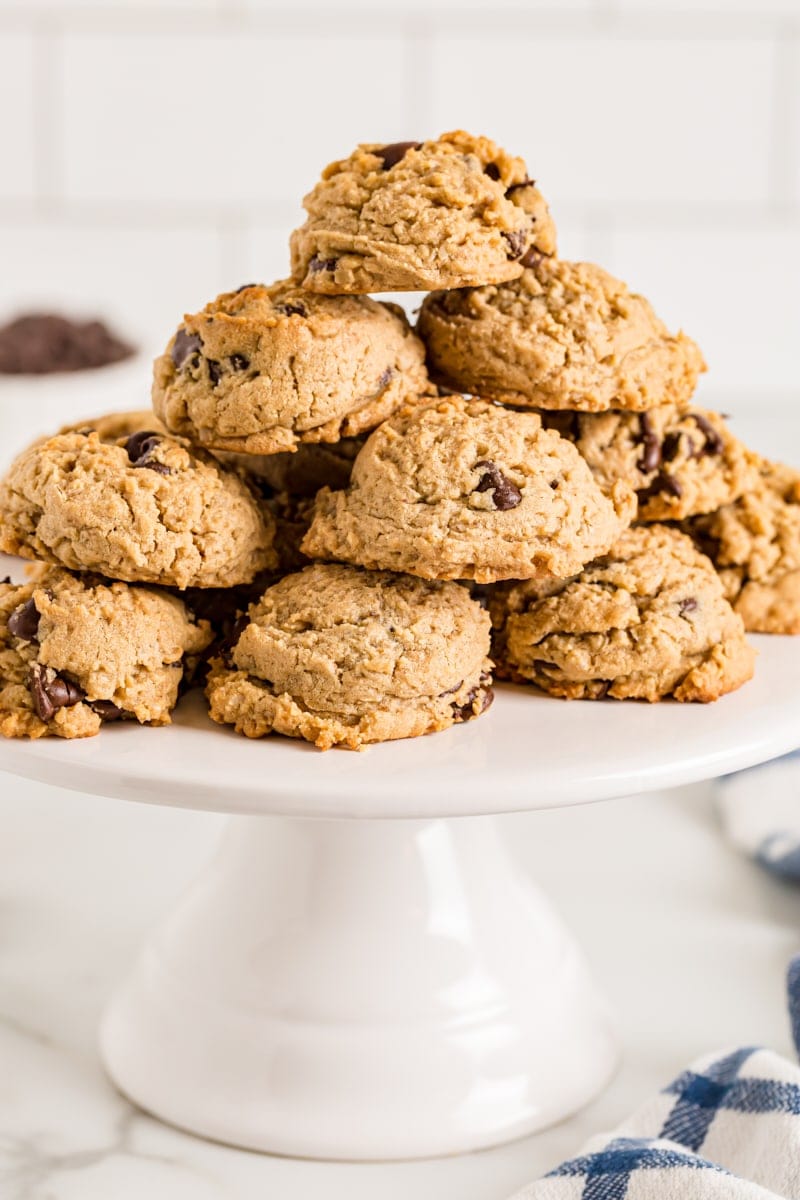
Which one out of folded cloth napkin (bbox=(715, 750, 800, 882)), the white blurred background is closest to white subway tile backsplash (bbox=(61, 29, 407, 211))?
the white blurred background

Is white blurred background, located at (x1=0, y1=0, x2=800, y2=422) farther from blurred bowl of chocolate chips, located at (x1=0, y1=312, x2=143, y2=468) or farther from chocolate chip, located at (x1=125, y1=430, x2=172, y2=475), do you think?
chocolate chip, located at (x1=125, y1=430, x2=172, y2=475)

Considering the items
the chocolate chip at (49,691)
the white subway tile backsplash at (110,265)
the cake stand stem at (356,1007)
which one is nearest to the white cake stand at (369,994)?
the cake stand stem at (356,1007)

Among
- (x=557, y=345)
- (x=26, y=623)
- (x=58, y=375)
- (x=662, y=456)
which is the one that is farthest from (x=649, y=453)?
(x=58, y=375)

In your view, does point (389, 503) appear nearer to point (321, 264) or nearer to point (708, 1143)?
point (321, 264)

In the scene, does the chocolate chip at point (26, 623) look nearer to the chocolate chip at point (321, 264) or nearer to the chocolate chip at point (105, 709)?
the chocolate chip at point (105, 709)

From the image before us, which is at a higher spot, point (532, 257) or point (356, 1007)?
point (532, 257)

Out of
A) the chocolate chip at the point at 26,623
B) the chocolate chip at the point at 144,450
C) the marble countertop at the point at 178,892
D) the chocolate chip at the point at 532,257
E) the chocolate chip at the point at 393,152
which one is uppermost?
the chocolate chip at the point at 393,152

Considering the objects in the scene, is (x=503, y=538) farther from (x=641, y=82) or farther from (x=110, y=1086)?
(x=641, y=82)

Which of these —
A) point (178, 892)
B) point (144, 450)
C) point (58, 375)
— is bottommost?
point (178, 892)
